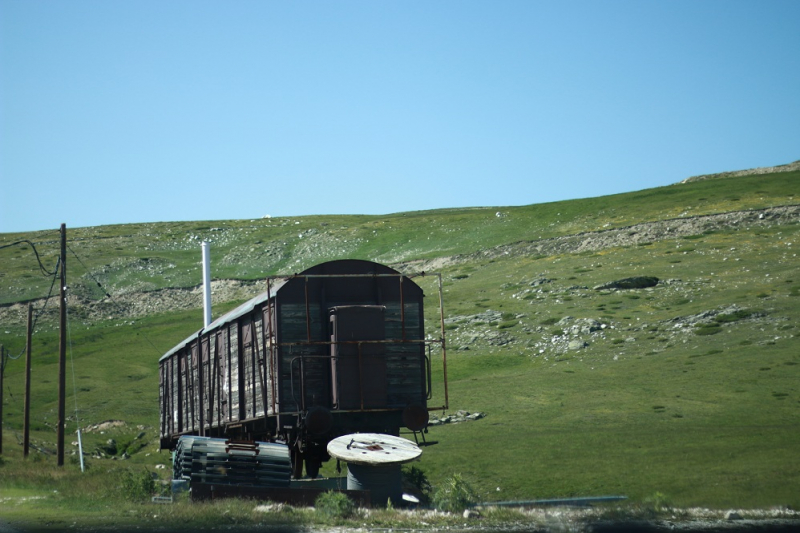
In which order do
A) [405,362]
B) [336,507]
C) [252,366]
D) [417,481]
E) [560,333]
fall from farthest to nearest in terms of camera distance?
[560,333], [417,481], [252,366], [405,362], [336,507]

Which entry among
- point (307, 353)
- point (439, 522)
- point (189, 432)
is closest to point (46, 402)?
point (189, 432)

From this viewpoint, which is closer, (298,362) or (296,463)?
(298,362)

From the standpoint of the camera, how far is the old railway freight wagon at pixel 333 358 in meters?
23.3

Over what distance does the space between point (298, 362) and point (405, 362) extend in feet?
9.88

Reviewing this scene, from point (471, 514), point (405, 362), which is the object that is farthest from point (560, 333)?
point (471, 514)

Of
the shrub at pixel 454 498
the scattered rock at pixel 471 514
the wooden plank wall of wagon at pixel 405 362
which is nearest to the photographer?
the scattered rock at pixel 471 514

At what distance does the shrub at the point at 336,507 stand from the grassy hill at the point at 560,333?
26.8 feet

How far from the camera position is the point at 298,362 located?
23.5 metres

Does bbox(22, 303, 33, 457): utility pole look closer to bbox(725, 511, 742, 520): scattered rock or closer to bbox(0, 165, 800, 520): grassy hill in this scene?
bbox(0, 165, 800, 520): grassy hill

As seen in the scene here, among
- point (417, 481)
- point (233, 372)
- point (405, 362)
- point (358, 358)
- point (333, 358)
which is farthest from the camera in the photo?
point (417, 481)

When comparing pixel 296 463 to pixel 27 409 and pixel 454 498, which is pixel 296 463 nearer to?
pixel 454 498

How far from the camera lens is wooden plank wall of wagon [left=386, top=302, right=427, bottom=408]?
2411cm

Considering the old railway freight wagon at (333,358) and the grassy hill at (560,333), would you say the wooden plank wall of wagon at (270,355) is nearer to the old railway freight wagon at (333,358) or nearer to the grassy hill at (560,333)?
the old railway freight wagon at (333,358)

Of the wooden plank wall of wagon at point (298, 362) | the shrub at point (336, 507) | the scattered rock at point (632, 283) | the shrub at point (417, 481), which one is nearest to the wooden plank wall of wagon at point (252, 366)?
the wooden plank wall of wagon at point (298, 362)
